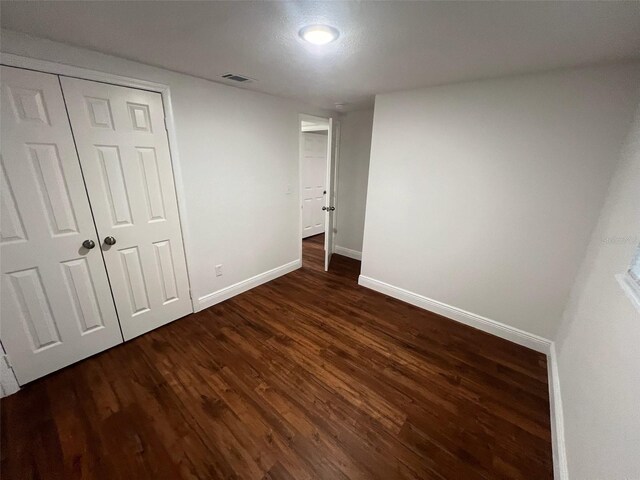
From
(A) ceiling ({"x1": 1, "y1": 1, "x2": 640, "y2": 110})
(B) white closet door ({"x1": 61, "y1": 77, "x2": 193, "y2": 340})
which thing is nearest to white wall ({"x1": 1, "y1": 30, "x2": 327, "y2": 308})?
(B) white closet door ({"x1": 61, "y1": 77, "x2": 193, "y2": 340})

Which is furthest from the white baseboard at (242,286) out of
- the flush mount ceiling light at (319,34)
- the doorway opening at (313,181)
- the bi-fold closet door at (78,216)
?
the flush mount ceiling light at (319,34)

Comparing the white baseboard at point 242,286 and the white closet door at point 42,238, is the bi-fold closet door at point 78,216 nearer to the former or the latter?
the white closet door at point 42,238

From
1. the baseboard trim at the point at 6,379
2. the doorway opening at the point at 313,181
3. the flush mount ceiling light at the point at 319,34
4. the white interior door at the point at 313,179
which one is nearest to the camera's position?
the flush mount ceiling light at the point at 319,34

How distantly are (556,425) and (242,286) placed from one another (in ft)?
9.47

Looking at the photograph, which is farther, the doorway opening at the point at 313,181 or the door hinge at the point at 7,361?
the doorway opening at the point at 313,181

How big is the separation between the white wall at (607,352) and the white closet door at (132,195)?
293 cm

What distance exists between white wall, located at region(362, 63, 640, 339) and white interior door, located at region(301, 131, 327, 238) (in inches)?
89.2

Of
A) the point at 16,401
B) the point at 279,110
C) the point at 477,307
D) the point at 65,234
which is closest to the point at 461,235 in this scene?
the point at 477,307

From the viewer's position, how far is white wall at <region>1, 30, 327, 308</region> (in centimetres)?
221

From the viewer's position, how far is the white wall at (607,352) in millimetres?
922

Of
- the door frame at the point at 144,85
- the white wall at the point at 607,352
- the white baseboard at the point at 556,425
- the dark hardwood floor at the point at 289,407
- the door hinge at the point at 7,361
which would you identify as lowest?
the dark hardwood floor at the point at 289,407

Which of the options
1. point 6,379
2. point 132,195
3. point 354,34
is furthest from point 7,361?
point 354,34

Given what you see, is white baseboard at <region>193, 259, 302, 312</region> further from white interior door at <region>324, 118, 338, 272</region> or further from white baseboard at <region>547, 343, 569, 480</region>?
white baseboard at <region>547, 343, 569, 480</region>

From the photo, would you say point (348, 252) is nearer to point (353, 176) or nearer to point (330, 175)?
point (353, 176)
